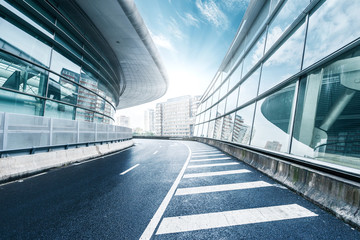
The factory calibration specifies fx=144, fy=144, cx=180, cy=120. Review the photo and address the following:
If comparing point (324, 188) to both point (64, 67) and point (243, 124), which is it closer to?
point (243, 124)

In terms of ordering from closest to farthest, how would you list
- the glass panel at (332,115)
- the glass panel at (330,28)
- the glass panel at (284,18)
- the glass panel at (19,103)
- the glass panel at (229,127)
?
the glass panel at (332,115), the glass panel at (330,28), the glass panel at (284,18), the glass panel at (19,103), the glass panel at (229,127)

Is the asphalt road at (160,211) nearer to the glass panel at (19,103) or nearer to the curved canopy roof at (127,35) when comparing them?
the glass panel at (19,103)

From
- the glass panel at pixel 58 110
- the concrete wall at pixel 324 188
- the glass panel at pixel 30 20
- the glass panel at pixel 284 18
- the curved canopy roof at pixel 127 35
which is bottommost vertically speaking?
the concrete wall at pixel 324 188

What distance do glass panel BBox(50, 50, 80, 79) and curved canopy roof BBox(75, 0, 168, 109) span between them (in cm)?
405

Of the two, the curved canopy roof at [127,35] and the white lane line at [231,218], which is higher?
the curved canopy roof at [127,35]

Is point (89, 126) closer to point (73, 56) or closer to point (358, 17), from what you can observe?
point (73, 56)

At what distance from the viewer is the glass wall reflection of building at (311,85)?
3.48 metres

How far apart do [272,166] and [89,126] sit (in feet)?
33.4

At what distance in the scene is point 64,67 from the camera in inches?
434

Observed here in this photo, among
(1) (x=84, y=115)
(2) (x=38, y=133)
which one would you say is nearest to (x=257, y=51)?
(2) (x=38, y=133)

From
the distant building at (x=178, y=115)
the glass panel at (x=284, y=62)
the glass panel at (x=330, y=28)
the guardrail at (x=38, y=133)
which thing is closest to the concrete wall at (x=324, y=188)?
the glass panel at (x=330, y=28)

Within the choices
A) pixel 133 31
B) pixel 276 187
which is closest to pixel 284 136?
pixel 276 187

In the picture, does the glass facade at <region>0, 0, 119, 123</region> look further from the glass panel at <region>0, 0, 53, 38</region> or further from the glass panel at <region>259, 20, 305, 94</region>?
the glass panel at <region>259, 20, 305, 94</region>

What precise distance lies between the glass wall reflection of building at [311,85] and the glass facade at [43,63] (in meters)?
13.0
